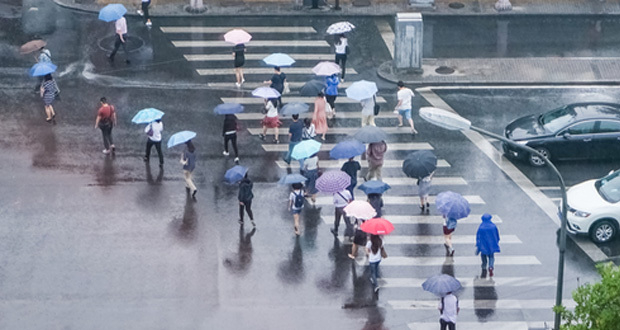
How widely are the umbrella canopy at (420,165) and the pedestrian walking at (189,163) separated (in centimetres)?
533

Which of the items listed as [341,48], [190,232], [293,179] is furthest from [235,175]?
[341,48]

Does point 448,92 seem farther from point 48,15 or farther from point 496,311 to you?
point 48,15

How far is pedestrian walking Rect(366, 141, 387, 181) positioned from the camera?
27328 mm

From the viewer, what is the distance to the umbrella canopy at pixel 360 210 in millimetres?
23844

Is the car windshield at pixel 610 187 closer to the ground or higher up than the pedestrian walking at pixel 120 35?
closer to the ground

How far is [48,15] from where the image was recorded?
127ft

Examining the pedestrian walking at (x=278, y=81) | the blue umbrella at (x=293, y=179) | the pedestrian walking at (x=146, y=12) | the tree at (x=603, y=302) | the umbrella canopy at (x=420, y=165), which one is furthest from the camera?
the pedestrian walking at (x=146, y=12)

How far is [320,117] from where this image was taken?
30094 mm

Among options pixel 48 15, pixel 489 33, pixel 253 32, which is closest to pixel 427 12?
pixel 489 33

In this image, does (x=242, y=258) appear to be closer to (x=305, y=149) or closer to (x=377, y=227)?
(x=305, y=149)

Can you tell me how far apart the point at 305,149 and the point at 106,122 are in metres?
5.96

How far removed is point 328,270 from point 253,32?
15263mm

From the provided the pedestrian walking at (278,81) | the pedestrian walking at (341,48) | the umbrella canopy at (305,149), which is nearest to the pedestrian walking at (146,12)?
the pedestrian walking at (341,48)

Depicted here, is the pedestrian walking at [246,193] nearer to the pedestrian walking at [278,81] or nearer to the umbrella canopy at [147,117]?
the umbrella canopy at [147,117]
